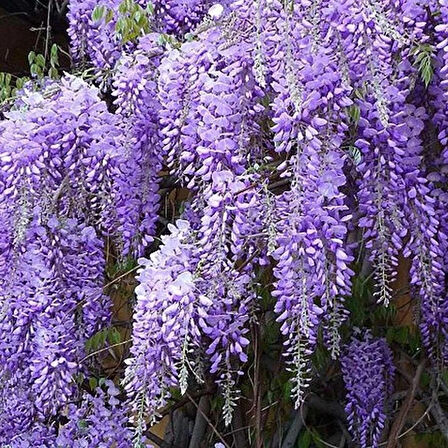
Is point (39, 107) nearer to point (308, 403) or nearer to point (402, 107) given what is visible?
point (402, 107)

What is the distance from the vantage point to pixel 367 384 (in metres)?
3.16

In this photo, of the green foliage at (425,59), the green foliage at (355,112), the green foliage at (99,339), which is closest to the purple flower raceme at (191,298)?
the green foliage at (355,112)

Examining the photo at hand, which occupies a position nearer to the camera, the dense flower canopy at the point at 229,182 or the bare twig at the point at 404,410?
the dense flower canopy at the point at 229,182

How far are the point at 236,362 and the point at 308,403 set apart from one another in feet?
3.43

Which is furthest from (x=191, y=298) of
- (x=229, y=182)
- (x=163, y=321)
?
Result: (x=229, y=182)

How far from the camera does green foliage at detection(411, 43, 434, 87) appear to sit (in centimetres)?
211

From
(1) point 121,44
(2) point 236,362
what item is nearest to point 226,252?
(2) point 236,362

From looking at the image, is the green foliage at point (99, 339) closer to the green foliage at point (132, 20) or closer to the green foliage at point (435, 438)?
the green foliage at point (132, 20)

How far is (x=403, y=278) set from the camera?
3.52m

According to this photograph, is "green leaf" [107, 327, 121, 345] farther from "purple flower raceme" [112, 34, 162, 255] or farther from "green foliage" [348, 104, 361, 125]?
"green foliage" [348, 104, 361, 125]

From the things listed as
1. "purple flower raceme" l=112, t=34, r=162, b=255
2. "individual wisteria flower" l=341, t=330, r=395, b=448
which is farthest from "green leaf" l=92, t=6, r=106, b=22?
"individual wisteria flower" l=341, t=330, r=395, b=448

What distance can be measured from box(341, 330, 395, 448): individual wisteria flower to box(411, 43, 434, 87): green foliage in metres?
1.29

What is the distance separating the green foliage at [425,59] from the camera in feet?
6.92

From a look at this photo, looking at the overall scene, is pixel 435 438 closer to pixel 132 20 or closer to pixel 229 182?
pixel 229 182
